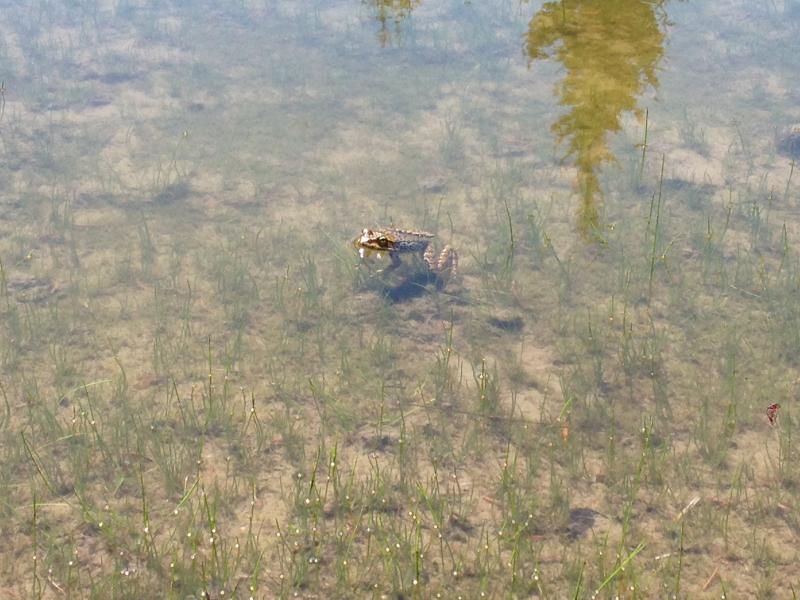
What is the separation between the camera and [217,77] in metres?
12.9

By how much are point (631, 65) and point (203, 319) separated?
27.3ft

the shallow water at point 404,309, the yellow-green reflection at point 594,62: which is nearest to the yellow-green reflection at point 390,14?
the shallow water at point 404,309

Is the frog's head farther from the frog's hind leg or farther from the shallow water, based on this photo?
the frog's hind leg

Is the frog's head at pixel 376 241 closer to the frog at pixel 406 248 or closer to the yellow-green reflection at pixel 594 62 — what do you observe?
the frog at pixel 406 248

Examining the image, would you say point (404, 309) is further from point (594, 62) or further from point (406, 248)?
point (594, 62)

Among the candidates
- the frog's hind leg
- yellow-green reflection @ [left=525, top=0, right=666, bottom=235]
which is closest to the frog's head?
the frog's hind leg

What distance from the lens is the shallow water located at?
518 centimetres

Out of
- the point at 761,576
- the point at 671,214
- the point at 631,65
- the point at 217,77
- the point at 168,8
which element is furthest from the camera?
the point at 168,8

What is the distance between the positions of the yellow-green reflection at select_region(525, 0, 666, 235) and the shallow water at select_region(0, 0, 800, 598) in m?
0.06

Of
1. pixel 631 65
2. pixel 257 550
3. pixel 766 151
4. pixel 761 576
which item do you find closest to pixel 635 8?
pixel 631 65

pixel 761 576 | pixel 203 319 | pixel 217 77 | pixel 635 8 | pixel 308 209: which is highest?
pixel 635 8

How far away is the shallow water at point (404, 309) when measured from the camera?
5.18 meters

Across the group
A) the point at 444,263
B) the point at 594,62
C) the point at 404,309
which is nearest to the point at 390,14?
the point at 594,62

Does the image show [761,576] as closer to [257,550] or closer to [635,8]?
[257,550]
